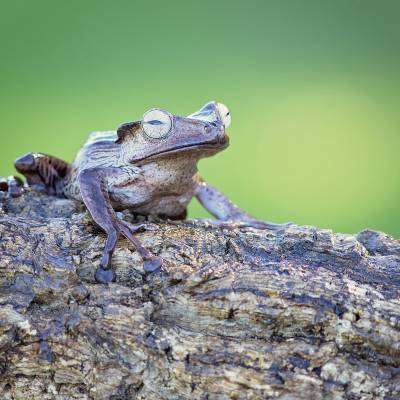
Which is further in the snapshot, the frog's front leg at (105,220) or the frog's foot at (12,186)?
the frog's foot at (12,186)

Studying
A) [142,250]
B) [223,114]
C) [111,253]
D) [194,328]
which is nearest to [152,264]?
[142,250]

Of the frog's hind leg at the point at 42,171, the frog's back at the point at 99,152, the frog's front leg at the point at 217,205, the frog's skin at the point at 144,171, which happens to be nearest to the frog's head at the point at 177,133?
the frog's skin at the point at 144,171

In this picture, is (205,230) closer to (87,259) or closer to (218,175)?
(87,259)

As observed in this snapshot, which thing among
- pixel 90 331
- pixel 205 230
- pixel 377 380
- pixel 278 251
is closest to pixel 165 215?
pixel 205 230

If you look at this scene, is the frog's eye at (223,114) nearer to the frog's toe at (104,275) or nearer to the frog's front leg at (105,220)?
the frog's front leg at (105,220)

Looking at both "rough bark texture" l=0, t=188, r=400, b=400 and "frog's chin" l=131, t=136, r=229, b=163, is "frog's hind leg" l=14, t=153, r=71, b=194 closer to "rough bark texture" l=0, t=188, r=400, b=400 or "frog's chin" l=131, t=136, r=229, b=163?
"frog's chin" l=131, t=136, r=229, b=163

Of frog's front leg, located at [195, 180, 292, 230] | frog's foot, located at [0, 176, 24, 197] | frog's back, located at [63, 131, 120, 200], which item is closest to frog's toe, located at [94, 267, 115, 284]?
frog's back, located at [63, 131, 120, 200]

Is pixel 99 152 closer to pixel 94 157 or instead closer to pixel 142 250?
pixel 94 157
